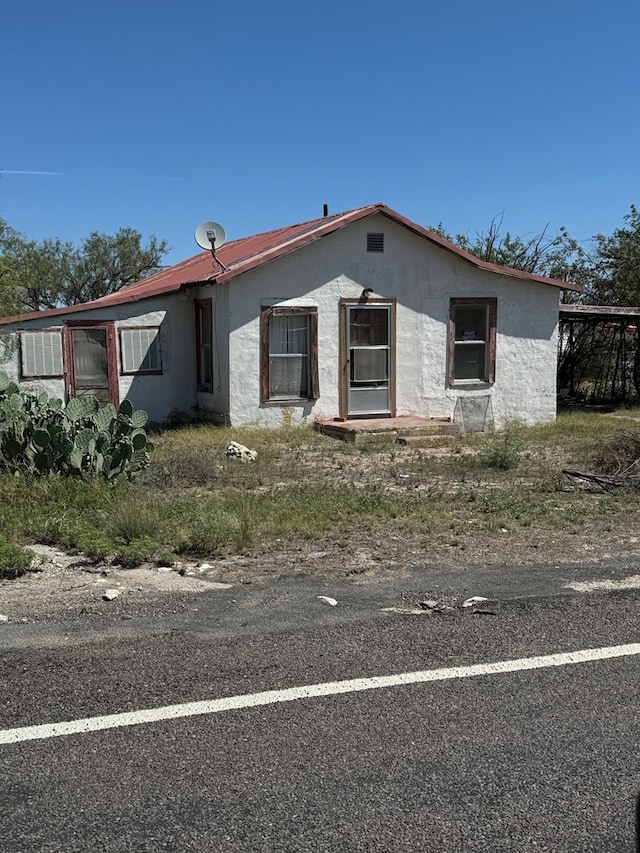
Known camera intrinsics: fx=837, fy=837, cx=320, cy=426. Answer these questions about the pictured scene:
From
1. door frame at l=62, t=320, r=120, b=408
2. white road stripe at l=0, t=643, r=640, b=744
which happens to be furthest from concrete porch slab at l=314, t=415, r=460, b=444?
white road stripe at l=0, t=643, r=640, b=744

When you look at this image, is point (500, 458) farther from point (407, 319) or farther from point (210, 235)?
point (210, 235)

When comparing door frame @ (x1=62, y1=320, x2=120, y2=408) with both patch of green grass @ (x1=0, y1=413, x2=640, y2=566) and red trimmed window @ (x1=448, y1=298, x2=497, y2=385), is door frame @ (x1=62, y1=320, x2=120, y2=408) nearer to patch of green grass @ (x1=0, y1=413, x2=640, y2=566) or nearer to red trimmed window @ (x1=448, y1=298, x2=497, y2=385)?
patch of green grass @ (x1=0, y1=413, x2=640, y2=566)

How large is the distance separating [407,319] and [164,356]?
16.0 ft

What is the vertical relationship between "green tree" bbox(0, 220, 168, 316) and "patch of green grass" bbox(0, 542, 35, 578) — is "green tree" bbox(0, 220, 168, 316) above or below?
above

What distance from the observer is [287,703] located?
4090 mm

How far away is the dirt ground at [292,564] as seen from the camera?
579 cm

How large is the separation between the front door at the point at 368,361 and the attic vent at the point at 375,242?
1.06 m

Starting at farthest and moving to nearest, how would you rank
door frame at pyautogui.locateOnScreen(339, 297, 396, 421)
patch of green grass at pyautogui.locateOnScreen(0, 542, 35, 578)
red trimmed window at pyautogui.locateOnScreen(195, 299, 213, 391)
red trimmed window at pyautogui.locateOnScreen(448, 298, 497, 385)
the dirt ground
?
red trimmed window at pyautogui.locateOnScreen(448, 298, 497, 385) → red trimmed window at pyautogui.locateOnScreen(195, 299, 213, 391) → door frame at pyautogui.locateOnScreen(339, 297, 396, 421) → patch of green grass at pyautogui.locateOnScreen(0, 542, 35, 578) → the dirt ground

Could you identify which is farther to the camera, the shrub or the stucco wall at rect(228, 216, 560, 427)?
the stucco wall at rect(228, 216, 560, 427)

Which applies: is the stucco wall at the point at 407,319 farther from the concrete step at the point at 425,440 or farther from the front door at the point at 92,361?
the front door at the point at 92,361

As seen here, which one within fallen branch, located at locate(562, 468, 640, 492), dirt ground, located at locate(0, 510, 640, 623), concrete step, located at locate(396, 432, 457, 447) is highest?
concrete step, located at locate(396, 432, 457, 447)

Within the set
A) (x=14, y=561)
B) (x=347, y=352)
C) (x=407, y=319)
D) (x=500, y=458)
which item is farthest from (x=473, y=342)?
(x=14, y=561)

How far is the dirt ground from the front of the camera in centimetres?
579

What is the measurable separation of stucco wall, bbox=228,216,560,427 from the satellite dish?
1773 mm
